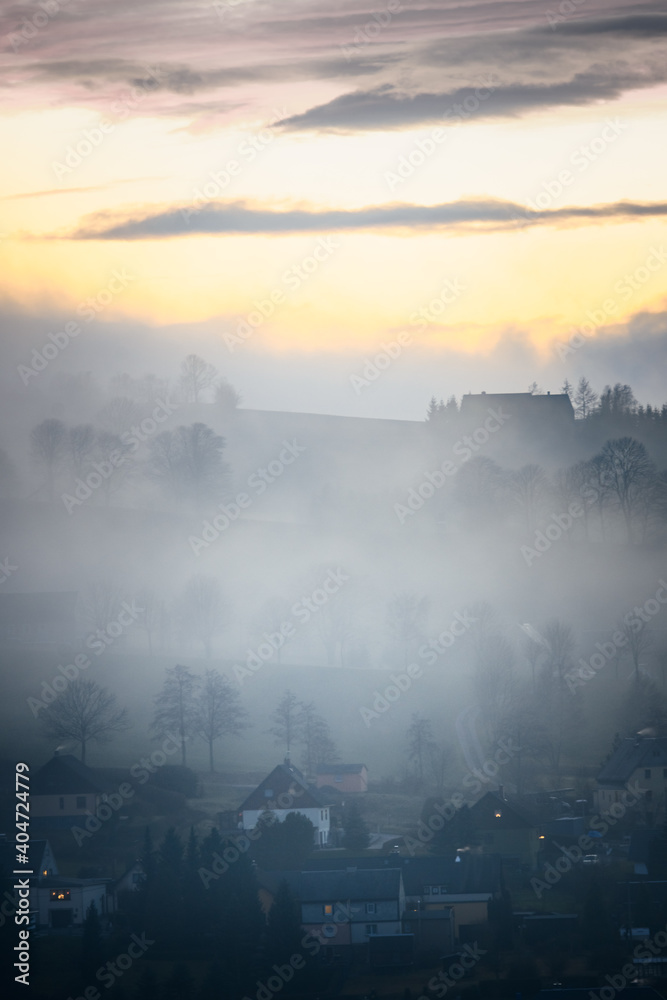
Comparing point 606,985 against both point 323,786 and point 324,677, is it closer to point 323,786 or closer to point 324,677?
point 323,786

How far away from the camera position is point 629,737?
74500 millimetres

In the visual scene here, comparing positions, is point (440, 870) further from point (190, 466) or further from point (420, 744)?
point (190, 466)

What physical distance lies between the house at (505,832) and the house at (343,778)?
9.05 metres

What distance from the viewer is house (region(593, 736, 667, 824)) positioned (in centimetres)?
6881

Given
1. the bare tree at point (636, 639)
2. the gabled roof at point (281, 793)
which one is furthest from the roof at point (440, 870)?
the bare tree at point (636, 639)

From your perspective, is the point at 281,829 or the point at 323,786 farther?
the point at 323,786

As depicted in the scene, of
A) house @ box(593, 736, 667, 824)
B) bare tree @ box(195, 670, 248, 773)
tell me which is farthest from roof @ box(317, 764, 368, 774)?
house @ box(593, 736, 667, 824)

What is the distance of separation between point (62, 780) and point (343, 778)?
15.4 metres

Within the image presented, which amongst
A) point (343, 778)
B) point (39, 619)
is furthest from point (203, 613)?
point (343, 778)

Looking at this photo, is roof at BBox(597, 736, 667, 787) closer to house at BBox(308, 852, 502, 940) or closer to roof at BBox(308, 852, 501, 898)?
house at BBox(308, 852, 502, 940)

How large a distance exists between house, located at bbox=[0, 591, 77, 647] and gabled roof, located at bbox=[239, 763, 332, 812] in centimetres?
3158

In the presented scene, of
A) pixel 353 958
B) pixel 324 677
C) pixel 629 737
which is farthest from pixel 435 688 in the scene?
pixel 353 958

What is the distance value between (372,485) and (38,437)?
4103 cm

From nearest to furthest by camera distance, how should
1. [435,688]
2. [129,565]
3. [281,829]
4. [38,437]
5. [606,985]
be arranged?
1. [606,985]
2. [281,829]
3. [435,688]
4. [129,565]
5. [38,437]
